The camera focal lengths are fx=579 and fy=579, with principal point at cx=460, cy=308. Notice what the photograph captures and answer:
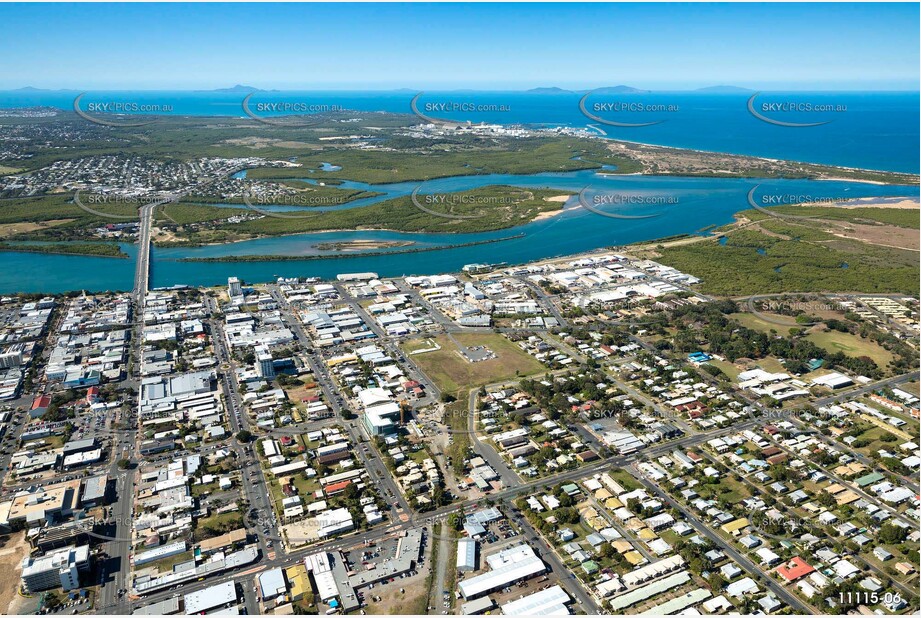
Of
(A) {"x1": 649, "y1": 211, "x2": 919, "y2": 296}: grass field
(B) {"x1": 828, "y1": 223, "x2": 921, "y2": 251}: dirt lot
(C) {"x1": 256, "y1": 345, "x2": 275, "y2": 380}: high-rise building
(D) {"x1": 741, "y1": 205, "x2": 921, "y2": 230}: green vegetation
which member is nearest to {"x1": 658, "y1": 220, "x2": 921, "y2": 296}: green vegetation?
(A) {"x1": 649, "y1": 211, "x2": 919, "y2": 296}: grass field

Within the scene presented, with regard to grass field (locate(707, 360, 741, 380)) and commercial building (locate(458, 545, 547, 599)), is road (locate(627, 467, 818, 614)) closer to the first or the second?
commercial building (locate(458, 545, 547, 599))

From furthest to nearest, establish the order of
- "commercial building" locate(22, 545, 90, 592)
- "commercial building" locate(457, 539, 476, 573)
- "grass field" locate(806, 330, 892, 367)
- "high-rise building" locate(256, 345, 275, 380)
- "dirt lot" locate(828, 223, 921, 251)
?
"dirt lot" locate(828, 223, 921, 251) → "grass field" locate(806, 330, 892, 367) → "high-rise building" locate(256, 345, 275, 380) → "commercial building" locate(457, 539, 476, 573) → "commercial building" locate(22, 545, 90, 592)

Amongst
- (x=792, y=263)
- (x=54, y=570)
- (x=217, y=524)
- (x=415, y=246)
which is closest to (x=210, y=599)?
(x=217, y=524)

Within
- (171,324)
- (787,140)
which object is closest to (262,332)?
(171,324)

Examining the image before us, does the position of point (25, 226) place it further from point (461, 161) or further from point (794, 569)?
point (794, 569)

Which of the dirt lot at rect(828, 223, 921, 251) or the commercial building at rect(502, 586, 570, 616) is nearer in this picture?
the commercial building at rect(502, 586, 570, 616)

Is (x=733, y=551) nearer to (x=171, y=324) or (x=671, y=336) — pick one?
(x=671, y=336)
